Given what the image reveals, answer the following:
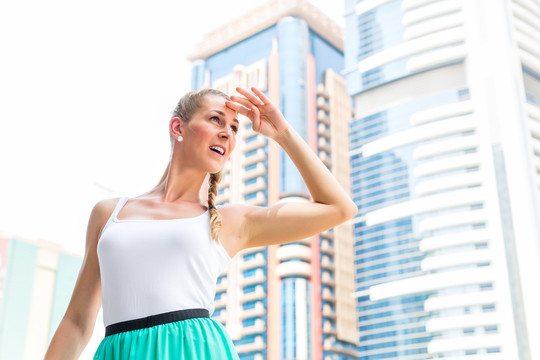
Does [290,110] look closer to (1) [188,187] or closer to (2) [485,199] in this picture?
(2) [485,199]

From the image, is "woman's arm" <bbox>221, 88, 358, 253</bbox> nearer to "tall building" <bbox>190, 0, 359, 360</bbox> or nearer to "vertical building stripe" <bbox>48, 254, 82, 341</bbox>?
"vertical building stripe" <bbox>48, 254, 82, 341</bbox>

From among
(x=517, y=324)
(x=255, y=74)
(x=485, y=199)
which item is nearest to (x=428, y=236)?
(x=485, y=199)

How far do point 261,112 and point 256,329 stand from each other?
2053 cm

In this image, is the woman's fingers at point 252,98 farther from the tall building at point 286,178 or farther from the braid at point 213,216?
the tall building at point 286,178

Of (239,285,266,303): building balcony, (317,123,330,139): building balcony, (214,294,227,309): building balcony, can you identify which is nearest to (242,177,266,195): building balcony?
(317,123,330,139): building balcony

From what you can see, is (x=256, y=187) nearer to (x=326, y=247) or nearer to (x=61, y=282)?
(x=326, y=247)

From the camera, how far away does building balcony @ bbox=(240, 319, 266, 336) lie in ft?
67.3

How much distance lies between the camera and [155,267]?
24.4 inches

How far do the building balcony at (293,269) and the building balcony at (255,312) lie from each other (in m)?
1.30

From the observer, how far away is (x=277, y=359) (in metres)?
20.2

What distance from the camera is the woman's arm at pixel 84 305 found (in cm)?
65

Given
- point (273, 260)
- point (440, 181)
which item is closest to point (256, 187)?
point (273, 260)

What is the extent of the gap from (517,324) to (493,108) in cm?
622

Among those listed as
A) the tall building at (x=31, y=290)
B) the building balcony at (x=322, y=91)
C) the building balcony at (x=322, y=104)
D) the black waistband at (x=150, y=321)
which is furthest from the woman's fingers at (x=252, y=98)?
the building balcony at (x=322, y=91)
